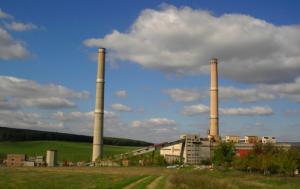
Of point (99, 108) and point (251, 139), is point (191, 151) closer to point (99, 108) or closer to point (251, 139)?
point (251, 139)

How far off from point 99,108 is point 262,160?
38.0 m

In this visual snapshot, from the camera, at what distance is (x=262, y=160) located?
75.7 m

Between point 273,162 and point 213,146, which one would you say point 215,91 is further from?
point 273,162

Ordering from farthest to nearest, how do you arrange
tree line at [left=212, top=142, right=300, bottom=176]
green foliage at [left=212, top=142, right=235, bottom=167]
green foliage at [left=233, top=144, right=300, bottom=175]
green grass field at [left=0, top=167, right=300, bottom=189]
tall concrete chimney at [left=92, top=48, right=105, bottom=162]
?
tall concrete chimney at [left=92, top=48, right=105, bottom=162]
green foliage at [left=212, top=142, right=235, bottom=167]
tree line at [left=212, top=142, right=300, bottom=176]
green foliage at [left=233, top=144, right=300, bottom=175]
green grass field at [left=0, top=167, right=300, bottom=189]

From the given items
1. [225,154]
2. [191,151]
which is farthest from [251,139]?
[225,154]

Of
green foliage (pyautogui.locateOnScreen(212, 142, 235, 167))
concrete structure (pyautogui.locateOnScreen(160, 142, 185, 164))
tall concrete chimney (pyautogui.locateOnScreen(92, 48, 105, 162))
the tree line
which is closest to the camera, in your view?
the tree line

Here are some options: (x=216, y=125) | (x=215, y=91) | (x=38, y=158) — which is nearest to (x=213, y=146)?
(x=216, y=125)

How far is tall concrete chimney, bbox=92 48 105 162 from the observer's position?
3846 inches

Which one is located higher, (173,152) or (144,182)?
Result: (173,152)

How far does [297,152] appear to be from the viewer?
7906cm

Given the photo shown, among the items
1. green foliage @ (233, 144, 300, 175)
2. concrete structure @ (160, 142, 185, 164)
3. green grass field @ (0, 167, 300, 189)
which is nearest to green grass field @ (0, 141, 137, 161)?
concrete structure @ (160, 142, 185, 164)

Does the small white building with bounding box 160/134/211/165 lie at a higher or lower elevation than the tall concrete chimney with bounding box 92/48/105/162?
lower

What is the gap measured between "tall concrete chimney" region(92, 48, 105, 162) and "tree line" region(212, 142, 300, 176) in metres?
25.8

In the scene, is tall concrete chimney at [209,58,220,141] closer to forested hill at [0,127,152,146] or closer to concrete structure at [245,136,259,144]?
concrete structure at [245,136,259,144]
